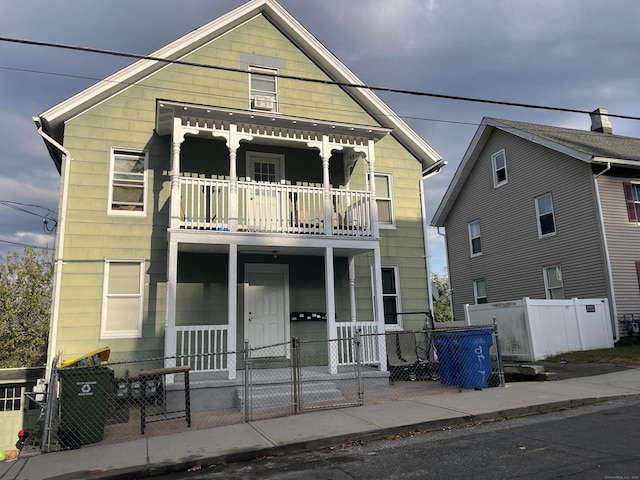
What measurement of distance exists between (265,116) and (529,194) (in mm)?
12596

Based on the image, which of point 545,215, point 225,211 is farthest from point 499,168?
point 225,211

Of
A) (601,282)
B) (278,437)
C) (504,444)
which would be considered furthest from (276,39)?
(601,282)

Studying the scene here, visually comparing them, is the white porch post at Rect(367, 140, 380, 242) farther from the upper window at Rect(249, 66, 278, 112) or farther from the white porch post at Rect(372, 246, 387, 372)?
the upper window at Rect(249, 66, 278, 112)

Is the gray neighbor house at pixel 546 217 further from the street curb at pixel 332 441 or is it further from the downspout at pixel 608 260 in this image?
the street curb at pixel 332 441

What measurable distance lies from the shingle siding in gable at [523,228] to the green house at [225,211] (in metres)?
6.75

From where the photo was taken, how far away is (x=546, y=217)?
17.7 meters

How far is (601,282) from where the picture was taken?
15.2 metres

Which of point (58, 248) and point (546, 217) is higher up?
point (546, 217)

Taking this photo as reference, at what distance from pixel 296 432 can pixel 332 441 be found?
0.65m

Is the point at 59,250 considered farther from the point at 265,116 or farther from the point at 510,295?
the point at 510,295

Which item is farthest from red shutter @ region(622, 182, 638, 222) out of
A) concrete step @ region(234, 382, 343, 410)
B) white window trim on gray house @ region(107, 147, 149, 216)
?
white window trim on gray house @ region(107, 147, 149, 216)

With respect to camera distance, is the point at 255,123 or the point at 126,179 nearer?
the point at 255,123

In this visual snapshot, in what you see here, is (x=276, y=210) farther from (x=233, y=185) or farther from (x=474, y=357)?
(x=474, y=357)

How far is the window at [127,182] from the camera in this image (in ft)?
35.2
